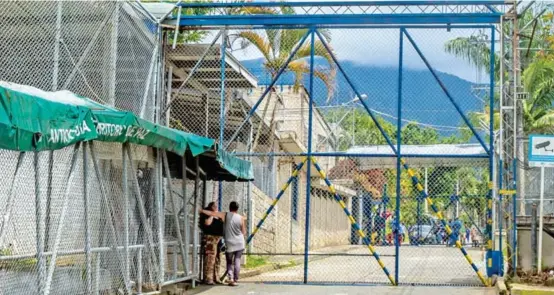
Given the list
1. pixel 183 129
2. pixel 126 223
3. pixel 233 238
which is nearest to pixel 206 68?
pixel 183 129

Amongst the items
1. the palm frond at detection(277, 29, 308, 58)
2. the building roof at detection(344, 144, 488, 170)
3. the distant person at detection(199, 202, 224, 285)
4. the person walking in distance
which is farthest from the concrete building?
the distant person at detection(199, 202, 224, 285)

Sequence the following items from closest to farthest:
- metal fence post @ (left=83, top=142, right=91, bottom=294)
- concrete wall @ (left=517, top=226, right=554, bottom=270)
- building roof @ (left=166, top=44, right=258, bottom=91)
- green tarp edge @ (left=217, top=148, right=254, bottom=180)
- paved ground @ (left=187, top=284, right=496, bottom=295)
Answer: metal fence post @ (left=83, top=142, right=91, bottom=294) < paved ground @ (left=187, top=284, right=496, bottom=295) < green tarp edge @ (left=217, top=148, right=254, bottom=180) < concrete wall @ (left=517, top=226, right=554, bottom=270) < building roof @ (left=166, top=44, right=258, bottom=91)

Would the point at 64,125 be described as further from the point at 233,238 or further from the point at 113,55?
the point at 233,238

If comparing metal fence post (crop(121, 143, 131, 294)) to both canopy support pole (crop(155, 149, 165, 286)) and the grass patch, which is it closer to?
canopy support pole (crop(155, 149, 165, 286))

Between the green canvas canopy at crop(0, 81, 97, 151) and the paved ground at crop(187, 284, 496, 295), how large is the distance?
5.65m

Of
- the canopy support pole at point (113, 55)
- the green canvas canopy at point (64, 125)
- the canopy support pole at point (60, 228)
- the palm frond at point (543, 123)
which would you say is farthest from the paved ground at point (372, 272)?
the palm frond at point (543, 123)

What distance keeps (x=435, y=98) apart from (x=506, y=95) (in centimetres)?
140

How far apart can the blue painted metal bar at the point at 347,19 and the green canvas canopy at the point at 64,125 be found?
4216 millimetres

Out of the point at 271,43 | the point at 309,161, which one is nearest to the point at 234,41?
the point at 271,43

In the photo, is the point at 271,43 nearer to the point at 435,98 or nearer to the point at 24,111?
the point at 435,98

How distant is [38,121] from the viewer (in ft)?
27.3

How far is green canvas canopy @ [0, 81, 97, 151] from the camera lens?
302 inches

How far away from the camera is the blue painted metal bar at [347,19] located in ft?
55.2

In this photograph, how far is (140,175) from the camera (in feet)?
45.3
